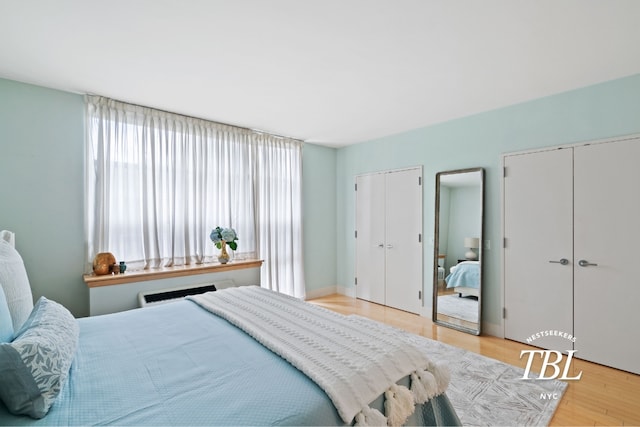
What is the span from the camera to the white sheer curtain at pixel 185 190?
321 cm

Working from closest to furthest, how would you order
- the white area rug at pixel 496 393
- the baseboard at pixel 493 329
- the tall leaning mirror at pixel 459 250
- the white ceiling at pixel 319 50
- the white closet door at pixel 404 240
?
the white ceiling at pixel 319 50
the white area rug at pixel 496 393
the baseboard at pixel 493 329
the tall leaning mirror at pixel 459 250
the white closet door at pixel 404 240

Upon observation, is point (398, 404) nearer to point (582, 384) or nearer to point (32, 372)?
point (32, 372)

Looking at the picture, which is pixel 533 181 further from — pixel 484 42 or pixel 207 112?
pixel 207 112

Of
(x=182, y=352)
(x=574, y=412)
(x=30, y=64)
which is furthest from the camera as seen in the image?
(x=30, y=64)

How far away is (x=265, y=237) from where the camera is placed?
176 inches

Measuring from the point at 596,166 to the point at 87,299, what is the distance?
524 centimetres

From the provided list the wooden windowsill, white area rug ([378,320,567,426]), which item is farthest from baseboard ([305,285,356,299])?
white area rug ([378,320,567,426])

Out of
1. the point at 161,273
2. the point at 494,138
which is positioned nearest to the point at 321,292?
the point at 161,273

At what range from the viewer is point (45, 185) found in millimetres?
2906

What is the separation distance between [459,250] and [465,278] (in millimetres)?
356

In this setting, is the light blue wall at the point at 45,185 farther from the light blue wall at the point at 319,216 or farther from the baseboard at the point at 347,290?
the baseboard at the point at 347,290

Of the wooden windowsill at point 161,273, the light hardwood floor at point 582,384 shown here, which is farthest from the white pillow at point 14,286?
the light hardwood floor at point 582,384

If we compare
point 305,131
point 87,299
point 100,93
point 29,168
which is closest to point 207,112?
point 100,93

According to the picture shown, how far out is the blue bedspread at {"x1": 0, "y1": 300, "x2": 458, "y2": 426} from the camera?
104cm
